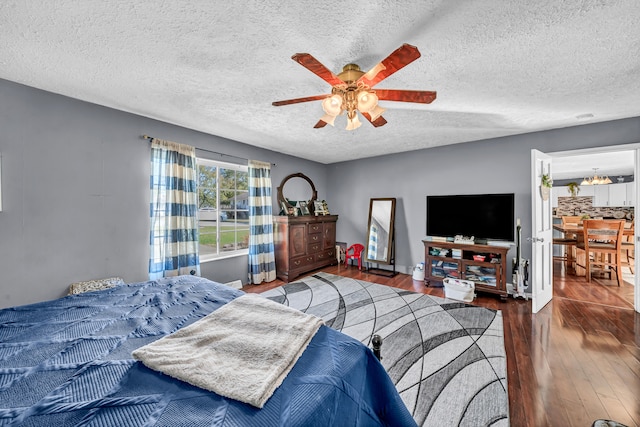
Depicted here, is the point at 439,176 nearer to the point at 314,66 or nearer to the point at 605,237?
the point at 605,237

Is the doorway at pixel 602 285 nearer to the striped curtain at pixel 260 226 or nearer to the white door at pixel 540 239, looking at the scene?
the white door at pixel 540 239

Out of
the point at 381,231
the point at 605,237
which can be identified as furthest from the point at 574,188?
the point at 381,231

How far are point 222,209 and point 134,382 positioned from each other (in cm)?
322

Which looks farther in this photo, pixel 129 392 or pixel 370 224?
pixel 370 224

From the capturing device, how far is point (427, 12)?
1.39 m

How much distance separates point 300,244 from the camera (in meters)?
4.59

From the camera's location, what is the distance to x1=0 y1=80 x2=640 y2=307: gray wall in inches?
86.2

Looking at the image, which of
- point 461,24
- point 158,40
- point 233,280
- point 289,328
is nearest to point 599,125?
point 461,24

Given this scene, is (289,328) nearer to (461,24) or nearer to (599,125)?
(461,24)

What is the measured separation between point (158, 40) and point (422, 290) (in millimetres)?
4166

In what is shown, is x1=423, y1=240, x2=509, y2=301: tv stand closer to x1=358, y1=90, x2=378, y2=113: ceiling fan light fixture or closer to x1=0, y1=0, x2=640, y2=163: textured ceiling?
x1=0, y1=0, x2=640, y2=163: textured ceiling

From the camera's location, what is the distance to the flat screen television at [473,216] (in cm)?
360

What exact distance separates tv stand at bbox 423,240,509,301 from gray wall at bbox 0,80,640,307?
0.53 meters

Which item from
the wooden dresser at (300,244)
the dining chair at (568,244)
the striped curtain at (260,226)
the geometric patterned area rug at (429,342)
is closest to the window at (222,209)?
the striped curtain at (260,226)
